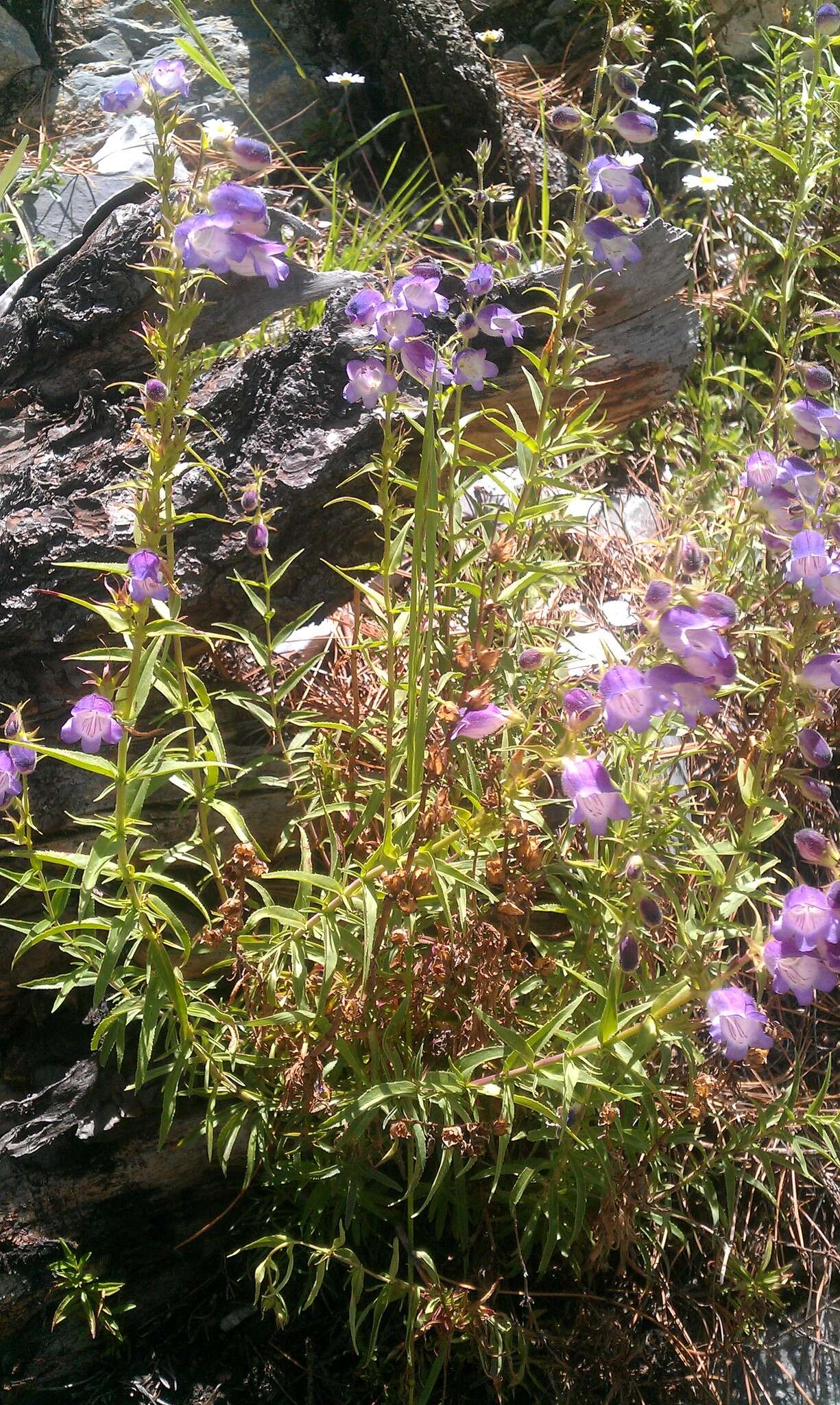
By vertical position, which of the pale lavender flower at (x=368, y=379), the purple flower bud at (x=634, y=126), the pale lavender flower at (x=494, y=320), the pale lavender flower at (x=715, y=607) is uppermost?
the purple flower bud at (x=634, y=126)

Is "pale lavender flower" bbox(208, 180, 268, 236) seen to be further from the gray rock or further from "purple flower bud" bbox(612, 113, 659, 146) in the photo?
the gray rock

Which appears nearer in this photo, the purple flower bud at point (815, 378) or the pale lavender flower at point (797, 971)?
the pale lavender flower at point (797, 971)

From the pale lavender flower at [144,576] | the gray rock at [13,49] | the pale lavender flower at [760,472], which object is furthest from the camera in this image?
the gray rock at [13,49]

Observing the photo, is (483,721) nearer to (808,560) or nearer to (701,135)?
(808,560)

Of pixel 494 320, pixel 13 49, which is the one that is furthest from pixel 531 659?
pixel 13 49

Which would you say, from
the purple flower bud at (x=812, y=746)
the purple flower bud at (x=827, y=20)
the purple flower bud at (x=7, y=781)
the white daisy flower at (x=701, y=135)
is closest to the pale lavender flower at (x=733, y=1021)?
the purple flower bud at (x=812, y=746)

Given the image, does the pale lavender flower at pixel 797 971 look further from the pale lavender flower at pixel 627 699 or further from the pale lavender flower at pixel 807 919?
the pale lavender flower at pixel 627 699
